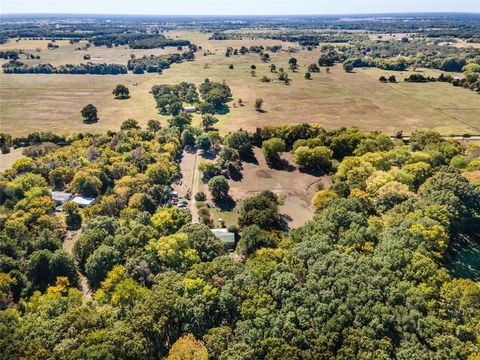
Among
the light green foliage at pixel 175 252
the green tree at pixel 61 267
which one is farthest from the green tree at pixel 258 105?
the green tree at pixel 61 267

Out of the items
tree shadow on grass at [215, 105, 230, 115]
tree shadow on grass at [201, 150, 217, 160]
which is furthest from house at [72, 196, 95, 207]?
tree shadow on grass at [215, 105, 230, 115]

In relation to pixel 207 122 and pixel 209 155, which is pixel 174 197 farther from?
pixel 207 122

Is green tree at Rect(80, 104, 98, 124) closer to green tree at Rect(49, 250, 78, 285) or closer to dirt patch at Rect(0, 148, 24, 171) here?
dirt patch at Rect(0, 148, 24, 171)

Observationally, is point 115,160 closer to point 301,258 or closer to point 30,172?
point 30,172

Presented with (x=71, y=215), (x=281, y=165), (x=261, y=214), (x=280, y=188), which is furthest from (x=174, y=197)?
(x=281, y=165)

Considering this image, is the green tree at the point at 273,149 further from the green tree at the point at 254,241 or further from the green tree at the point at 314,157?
the green tree at the point at 254,241

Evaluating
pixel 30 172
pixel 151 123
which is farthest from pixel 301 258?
pixel 151 123
